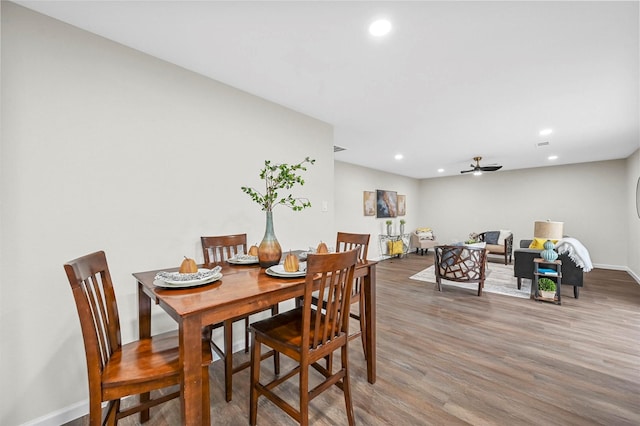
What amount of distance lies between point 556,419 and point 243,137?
311 centimetres

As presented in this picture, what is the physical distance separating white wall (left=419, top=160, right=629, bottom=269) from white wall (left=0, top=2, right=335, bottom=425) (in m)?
7.66

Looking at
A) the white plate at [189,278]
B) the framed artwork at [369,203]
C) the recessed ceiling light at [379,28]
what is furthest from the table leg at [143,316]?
the framed artwork at [369,203]

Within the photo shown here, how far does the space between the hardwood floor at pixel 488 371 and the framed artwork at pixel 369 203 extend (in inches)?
131

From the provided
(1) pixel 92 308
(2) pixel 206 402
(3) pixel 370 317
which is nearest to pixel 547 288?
(3) pixel 370 317

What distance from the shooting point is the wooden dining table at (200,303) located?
3.40 feet

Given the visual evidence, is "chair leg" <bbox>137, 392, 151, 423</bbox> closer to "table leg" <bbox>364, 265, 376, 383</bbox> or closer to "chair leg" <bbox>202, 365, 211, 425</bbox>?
"chair leg" <bbox>202, 365, 211, 425</bbox>

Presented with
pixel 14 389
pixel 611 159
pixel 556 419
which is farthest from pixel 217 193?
pixel 611 159

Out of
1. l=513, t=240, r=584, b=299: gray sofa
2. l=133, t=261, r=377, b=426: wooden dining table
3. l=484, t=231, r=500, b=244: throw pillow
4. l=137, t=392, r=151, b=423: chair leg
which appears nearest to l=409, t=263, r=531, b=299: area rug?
l=513, t=240, r=584, b=299: gray sofa

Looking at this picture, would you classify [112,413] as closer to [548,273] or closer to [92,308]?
[92,308]

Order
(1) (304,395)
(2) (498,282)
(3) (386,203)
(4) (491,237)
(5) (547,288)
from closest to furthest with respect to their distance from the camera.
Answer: (1) (304,395) < (5) (547,288) < (2) (498,282) < (4) (491,237) < (3) (386,203)

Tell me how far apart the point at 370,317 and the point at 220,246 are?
1.32 metres

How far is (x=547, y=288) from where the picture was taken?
3.61 metres

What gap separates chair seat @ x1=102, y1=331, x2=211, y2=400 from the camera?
1.09m

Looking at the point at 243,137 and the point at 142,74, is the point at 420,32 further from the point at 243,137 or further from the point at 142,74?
the point at 142,74
